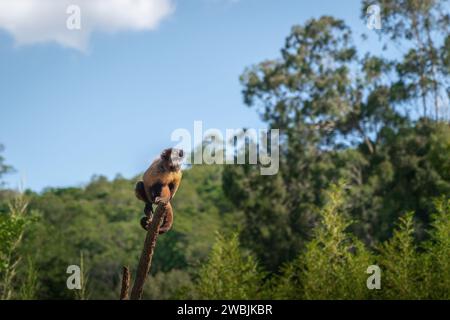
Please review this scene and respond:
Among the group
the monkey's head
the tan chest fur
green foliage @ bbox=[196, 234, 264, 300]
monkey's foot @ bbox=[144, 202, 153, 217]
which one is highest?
the monkey's head

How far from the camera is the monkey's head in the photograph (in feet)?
16.6

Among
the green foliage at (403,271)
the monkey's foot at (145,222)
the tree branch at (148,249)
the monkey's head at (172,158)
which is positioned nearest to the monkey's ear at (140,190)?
the monkey's foot at (145,222)

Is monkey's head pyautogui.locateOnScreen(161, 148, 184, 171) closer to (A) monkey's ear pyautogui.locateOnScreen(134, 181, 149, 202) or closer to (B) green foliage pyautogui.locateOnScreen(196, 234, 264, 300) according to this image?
(A) monkey's ear pyautogui.locateOnScreen(134, 181, 149, 202)

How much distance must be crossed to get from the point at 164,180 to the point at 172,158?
22 centimetres

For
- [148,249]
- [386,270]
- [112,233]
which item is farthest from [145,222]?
[112,233]

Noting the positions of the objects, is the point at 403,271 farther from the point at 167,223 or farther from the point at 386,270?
the point at 167,223

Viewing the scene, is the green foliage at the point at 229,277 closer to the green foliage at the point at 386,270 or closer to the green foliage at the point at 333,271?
the green foliage at the point at 386,270

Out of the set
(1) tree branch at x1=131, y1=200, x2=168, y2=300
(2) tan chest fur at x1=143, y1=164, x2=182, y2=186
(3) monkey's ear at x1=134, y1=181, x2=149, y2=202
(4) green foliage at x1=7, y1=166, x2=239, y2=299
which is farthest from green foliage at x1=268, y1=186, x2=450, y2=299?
(4) green foliage at x1=7, y1=166, x2=239, y2=299

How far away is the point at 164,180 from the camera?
523 cm

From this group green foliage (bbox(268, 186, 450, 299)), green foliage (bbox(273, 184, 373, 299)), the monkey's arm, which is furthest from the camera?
green foliage (bbox(273, 184, 373, 299))

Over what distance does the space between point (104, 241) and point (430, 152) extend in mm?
24150

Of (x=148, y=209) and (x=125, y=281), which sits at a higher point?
(x=148, y=209)

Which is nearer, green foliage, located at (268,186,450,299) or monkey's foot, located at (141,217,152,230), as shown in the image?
monkey's foot, located at (141,217,152,230)

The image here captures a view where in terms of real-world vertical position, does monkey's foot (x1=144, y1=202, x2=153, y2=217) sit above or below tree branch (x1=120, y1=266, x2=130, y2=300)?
above
